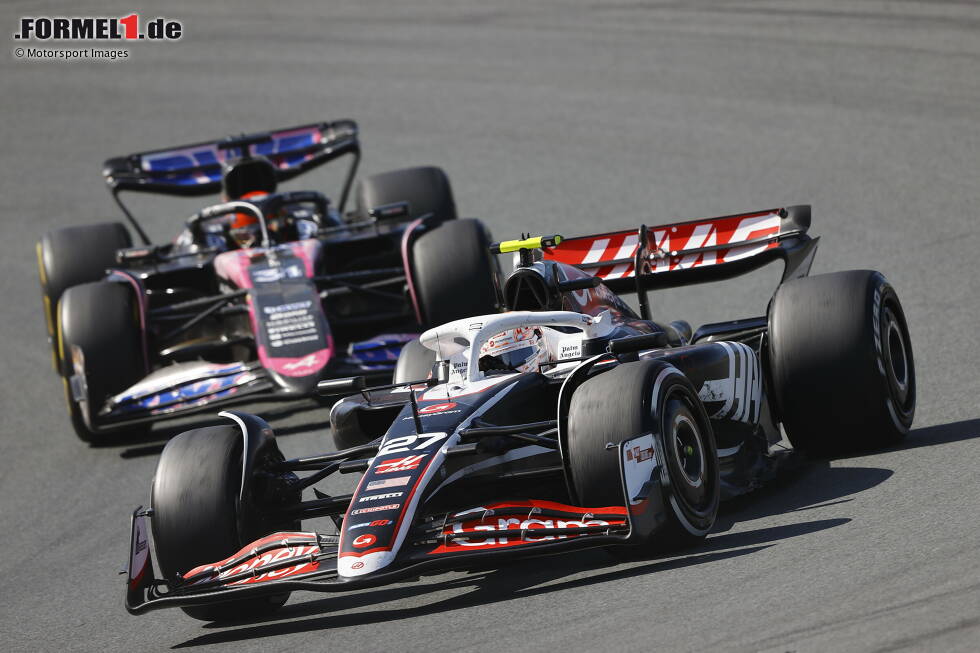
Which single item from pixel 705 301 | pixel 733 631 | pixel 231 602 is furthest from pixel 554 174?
pixel 733 631

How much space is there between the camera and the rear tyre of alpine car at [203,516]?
7695 mm

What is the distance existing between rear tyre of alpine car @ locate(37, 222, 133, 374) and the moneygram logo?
49.9 feet

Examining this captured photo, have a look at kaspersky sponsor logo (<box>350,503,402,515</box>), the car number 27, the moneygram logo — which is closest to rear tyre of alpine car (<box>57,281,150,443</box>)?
the car number 27

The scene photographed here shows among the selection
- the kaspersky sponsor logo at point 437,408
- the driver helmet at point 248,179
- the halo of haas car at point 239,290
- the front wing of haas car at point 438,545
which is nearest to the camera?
the front wing of haas car at point 438,545

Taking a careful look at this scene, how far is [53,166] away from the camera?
2438 centimetres

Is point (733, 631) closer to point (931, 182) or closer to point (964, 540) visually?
point (964, 540)

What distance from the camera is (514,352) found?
866 cm

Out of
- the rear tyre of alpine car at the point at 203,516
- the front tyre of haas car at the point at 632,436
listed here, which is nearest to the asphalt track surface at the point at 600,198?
the front tyre of haas car at the point at 632,436

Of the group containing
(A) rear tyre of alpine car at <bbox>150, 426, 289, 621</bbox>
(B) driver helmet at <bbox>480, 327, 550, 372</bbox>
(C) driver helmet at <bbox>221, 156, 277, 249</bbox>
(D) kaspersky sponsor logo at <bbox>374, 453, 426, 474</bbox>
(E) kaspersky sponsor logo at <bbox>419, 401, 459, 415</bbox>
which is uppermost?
(C) driver helmet at <bbox>221, 156, 277, 249</bbox>

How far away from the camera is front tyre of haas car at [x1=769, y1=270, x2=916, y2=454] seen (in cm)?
876

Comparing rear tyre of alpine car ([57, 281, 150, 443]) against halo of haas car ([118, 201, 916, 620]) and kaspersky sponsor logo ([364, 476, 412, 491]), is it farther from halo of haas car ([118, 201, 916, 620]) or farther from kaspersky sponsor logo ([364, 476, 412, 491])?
kaspersky sponsor logo ([364, 476, 412, 491])

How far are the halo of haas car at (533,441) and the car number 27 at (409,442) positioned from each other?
13 mm

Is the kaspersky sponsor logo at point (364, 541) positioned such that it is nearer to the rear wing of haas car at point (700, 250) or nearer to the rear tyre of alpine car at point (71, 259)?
the rear wing of haas car at point (700, 250)

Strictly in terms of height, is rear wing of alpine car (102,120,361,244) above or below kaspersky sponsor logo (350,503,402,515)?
above
